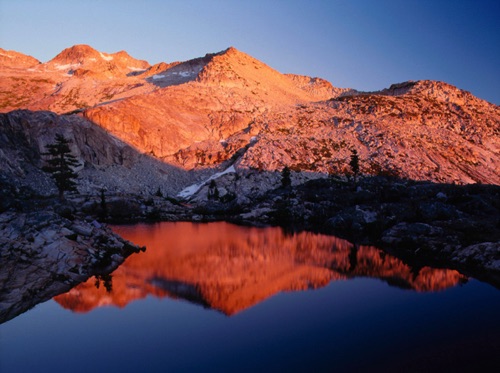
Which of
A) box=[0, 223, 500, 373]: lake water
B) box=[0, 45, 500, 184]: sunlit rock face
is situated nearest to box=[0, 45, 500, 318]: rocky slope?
box=[0, 45, 500, 184]: sunlit rock face

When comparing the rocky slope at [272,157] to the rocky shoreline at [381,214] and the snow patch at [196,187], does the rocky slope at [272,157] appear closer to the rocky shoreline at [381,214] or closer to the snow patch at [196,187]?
the rocky shoreline at [381,214]

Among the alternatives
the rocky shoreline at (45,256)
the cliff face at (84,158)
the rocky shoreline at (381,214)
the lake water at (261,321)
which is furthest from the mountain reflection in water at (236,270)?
the cliff face at (84,158)

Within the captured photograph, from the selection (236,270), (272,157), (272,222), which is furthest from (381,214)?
(272,157)

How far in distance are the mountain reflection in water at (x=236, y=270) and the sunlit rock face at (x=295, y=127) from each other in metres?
54.8

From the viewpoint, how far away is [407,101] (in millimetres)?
174250

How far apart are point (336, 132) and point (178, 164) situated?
2391 inches

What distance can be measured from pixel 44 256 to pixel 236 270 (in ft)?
63.2

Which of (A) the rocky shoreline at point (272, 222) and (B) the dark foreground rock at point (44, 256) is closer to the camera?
(B) the dark foreground rock at point (44, 256)

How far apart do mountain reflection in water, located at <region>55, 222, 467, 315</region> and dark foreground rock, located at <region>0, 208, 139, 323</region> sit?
5.44 feet

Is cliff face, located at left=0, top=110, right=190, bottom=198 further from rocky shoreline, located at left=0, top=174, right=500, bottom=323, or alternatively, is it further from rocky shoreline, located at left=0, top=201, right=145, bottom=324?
rocky shoreline, located at left=0, top=201, right=145, bottom=324

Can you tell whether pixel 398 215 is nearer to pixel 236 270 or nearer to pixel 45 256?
pixel 236 270

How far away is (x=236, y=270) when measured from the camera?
42688 mm

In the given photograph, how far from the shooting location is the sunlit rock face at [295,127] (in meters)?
120

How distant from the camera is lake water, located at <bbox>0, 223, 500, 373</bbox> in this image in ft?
72.3
